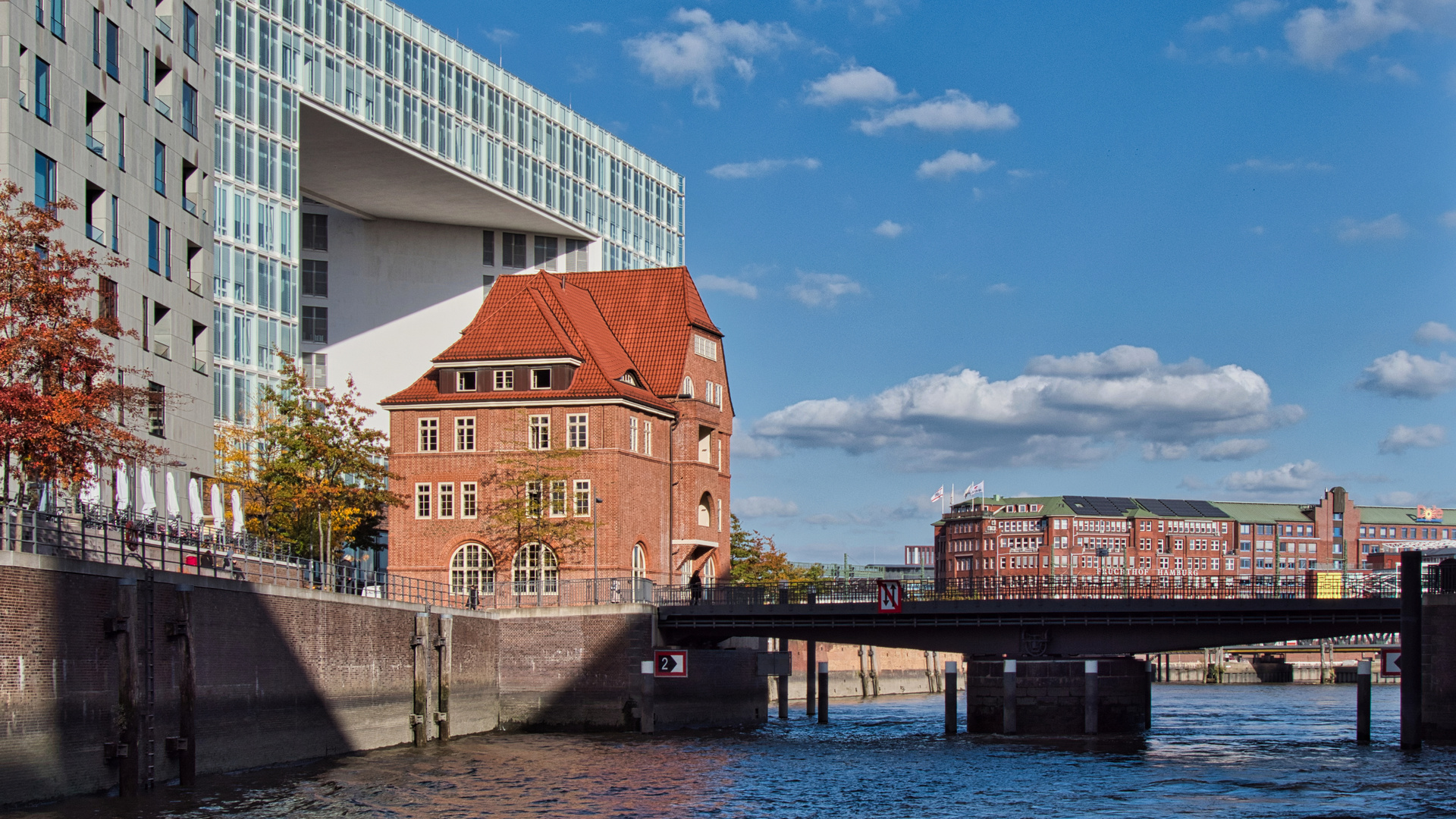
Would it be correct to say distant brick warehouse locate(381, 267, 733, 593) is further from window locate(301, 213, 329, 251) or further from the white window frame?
window locate(301, 213, 329, 251)

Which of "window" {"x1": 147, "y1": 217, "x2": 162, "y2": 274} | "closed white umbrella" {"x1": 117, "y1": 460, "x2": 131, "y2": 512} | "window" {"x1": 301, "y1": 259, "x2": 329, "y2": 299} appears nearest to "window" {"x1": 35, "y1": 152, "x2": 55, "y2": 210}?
"window" {"x1": 147, "y1": 217, "x2": 162, "y2": 274}

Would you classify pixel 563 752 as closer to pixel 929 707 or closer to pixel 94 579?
pixel 94 579

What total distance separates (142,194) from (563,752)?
2712cm

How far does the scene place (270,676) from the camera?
5481 centimetres

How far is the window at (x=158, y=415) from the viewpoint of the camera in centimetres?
7219

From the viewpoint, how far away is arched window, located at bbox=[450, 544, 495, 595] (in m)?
90.3

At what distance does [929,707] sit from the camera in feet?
363

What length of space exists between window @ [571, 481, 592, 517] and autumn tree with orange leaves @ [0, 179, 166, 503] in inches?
1519

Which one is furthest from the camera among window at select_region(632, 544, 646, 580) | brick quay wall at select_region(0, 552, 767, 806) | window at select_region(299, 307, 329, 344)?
window at select_region(299, 307, 329, 344)

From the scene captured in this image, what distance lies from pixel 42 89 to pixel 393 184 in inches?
2214

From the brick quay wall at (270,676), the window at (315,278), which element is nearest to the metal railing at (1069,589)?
the brick quay wall at (270,676)

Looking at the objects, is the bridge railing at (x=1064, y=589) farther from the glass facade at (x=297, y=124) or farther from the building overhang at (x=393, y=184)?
the building overhang at (x=393, y=184)

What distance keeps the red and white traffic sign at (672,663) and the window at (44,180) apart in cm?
3015

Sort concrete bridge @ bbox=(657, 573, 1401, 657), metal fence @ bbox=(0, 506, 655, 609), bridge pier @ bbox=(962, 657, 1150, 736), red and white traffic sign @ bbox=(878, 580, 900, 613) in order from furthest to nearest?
red and white traffic sign @ bbox=(878, 580, 900, 613), bridge pier @ bbox=(962, 657, 1150, 736), concrete bridge @ bbox=(657, 573, 1401, 657), metal fence @ bbox=(0, 506, 655, 609)
